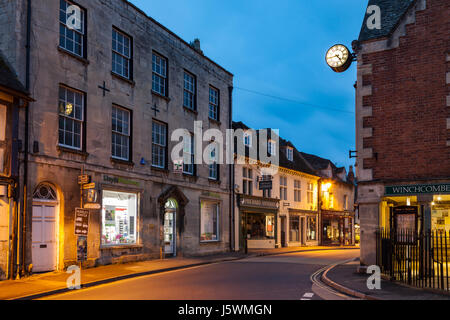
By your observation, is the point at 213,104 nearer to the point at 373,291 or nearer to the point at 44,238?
the point at 44,238

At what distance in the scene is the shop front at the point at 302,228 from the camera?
128 feet

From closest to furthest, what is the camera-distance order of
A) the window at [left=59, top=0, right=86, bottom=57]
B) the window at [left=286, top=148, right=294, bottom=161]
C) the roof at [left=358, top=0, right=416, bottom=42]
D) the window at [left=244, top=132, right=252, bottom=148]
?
the roof at [left=358, top=0, right=416, bottom=42]
the window at [left=59, top=0, right=86, bottom=57]
the window at [left=244, top=132, right=252, bottom=148]
the window at [left=286, top=148, right=294, bottom=161]

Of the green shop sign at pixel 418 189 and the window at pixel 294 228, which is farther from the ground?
the green shop sign at pixel 418 189

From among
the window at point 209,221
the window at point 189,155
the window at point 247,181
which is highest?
the window at point 189,155

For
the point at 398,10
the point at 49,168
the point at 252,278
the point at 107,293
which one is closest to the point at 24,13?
the point at 49,168

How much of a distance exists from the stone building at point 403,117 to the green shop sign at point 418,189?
0.09 ft

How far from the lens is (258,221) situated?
33.8 metres

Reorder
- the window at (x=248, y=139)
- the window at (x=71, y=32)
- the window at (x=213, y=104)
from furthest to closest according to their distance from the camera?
the window at (x=248, y=139) < the window at (x=213, y=104) < the window at (x=71, y=32)

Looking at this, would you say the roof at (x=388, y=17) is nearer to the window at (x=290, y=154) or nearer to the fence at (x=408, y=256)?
the fence at (x=408, y=256)

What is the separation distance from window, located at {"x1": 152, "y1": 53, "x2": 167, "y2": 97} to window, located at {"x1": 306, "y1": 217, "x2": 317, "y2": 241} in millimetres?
22686

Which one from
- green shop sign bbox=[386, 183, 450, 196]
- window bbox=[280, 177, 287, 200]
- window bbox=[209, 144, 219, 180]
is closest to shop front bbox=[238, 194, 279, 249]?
window bbox=[280, 177, 287, 200]

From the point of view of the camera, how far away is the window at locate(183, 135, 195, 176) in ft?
81.6

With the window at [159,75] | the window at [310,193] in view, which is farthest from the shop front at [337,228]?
the window at [159,75]

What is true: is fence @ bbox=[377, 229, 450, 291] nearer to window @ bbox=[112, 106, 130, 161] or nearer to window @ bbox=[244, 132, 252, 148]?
window @ bbox=[112, 106, 130, 161]
